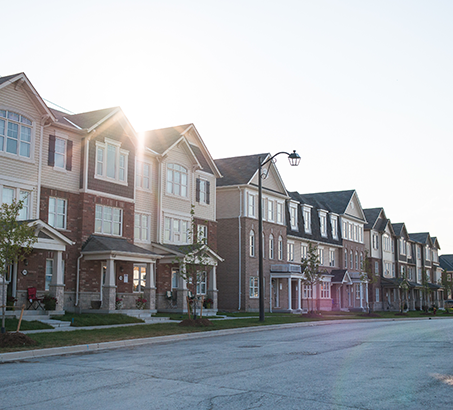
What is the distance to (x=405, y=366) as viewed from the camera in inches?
455

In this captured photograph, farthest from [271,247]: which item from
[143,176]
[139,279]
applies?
[139,279]

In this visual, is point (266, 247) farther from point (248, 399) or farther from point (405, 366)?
point (248, 399)

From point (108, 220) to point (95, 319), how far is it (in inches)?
260

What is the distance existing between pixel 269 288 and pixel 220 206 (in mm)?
7513

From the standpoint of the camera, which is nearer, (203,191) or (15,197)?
(15,197)

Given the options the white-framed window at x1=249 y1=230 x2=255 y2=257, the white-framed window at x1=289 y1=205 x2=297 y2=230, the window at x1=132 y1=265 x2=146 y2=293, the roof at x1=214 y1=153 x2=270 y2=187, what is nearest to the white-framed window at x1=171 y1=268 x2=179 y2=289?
the window at x1=132 y1=265 x2=146 y2=293

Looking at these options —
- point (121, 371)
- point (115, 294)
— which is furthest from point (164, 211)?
point (121, 371)

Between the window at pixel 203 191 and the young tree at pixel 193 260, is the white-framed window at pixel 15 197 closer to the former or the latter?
the young tree at pixel 193 260

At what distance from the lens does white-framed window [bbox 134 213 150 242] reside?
31.3 metres

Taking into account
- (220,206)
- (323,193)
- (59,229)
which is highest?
(323,193)

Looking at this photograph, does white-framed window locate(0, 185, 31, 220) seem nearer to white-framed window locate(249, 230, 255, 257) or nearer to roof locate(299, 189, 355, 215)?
white-framed window locate(249, 230, 255, 257)

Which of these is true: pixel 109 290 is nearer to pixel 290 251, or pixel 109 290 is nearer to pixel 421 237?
pixel 290 251

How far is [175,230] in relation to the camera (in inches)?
1339

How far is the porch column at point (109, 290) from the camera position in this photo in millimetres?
26344
